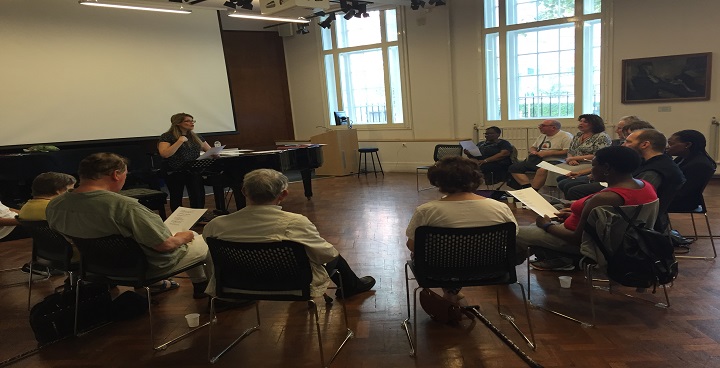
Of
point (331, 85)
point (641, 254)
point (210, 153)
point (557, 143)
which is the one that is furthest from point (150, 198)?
point (331, 85)

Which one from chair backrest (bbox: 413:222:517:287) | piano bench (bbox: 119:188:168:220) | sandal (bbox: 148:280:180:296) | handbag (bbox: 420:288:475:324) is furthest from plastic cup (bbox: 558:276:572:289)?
piano bench (bbox: 119:188:168:220)

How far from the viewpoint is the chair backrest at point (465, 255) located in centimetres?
218

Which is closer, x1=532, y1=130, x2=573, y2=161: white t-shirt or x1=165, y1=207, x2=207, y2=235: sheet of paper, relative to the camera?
x1=165, y1=207, x2=207, y2=235: sheet of paper

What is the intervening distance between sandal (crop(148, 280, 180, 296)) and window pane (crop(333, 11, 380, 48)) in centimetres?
672

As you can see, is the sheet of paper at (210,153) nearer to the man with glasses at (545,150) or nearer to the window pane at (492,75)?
the man with glasses at (545,150)

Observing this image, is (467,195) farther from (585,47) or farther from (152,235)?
(585,47)

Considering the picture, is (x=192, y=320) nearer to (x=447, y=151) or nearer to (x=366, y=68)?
(x=447, y=151)

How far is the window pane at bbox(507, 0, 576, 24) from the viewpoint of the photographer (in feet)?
24.0

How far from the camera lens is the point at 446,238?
219cm

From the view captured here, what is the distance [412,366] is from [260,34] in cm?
857

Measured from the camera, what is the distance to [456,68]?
8.32 metres

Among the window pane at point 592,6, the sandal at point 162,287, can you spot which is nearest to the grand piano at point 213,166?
the sandal at point 162,287

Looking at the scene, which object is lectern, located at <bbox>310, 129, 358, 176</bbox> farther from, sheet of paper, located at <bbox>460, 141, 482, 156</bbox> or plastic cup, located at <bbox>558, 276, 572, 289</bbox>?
plastic cup, located at <bbox>558, 276, 572, 289</bbox>

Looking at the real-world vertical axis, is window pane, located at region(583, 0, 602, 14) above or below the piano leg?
above
